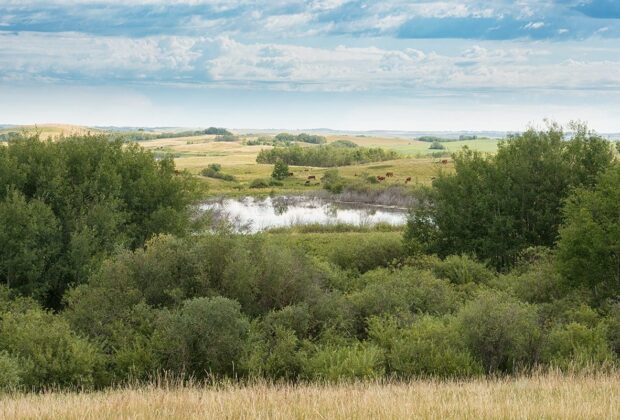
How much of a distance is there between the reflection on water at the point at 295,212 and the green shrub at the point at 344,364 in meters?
40.7

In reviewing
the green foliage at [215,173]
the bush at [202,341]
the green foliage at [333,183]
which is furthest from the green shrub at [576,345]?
the green foliage at [215,173]

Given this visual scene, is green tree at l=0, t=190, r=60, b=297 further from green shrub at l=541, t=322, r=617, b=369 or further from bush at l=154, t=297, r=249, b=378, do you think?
green shrub at l=541, t=322, r=617, b=369

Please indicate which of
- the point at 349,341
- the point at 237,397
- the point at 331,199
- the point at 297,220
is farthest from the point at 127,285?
the point at 331,199

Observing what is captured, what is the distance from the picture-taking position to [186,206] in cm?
4216

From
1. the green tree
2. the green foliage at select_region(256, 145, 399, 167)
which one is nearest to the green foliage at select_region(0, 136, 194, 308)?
the green tree

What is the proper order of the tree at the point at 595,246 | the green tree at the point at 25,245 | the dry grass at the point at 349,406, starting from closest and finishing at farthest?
the dry grass at the point at 349,406 → the tree at the point at 595,246 → the green tree at the point at 25,245

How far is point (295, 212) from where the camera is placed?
7725 centimetres

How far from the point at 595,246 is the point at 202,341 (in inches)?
622

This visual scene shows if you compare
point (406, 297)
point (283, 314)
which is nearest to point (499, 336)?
point (283, 314)

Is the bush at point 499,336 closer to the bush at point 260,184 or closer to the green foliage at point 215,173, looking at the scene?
the bush at point 260,184

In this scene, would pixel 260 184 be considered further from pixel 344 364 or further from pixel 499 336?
pixel 344 364

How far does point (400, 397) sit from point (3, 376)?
9.08 m

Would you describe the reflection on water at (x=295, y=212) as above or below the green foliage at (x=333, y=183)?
below

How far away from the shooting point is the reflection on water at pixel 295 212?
214 ft
